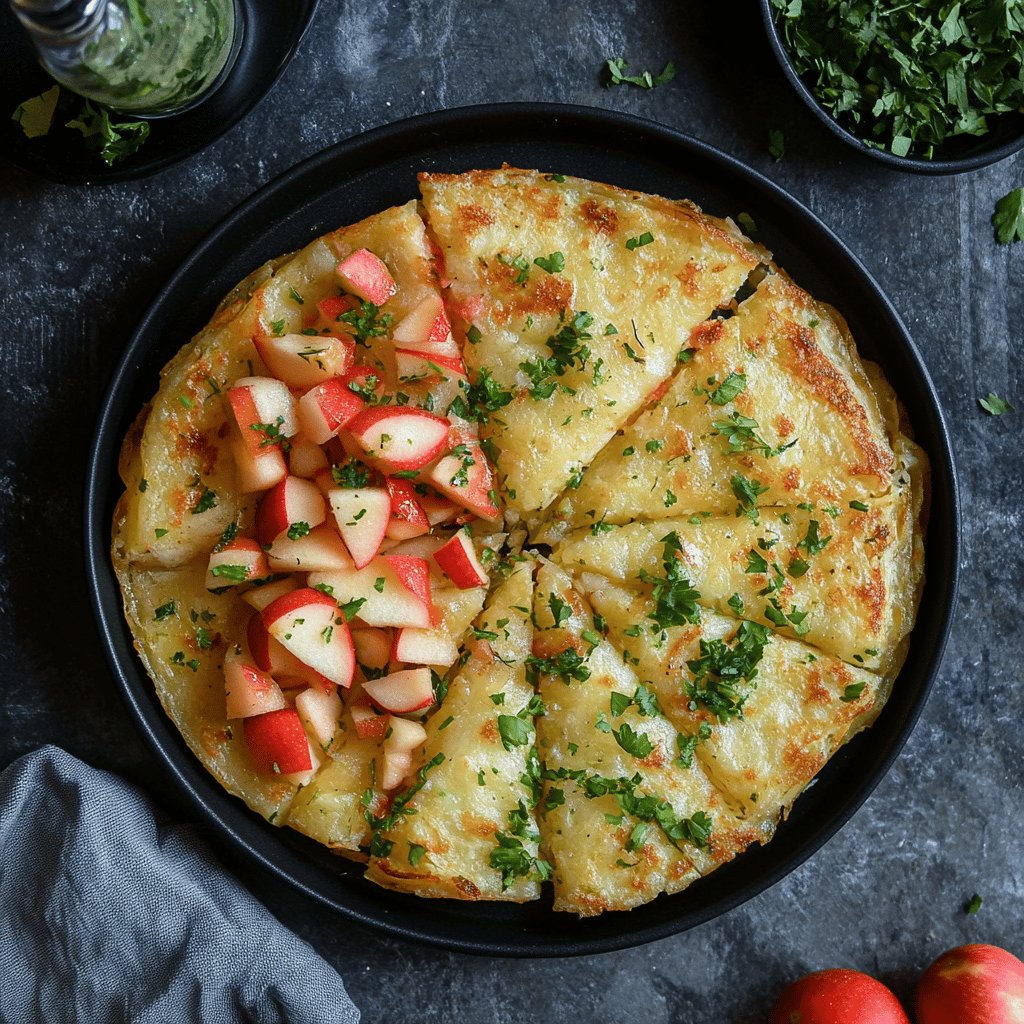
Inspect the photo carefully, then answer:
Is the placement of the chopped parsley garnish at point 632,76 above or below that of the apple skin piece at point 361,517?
above

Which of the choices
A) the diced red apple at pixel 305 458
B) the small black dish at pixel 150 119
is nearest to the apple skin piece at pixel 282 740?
the diced red apple at pixel 305 458

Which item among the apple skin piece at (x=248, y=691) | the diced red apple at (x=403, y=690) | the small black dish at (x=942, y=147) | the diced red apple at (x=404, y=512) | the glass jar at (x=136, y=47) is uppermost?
the glass jar at (x=136, y=47)

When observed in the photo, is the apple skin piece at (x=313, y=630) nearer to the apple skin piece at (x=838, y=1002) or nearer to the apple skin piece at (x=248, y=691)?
the apple skin piece at (x=248, y=691)

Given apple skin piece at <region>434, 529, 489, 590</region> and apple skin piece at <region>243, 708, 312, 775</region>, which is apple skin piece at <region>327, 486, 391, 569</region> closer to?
apple skin piece at <region>434, 529, 489, 590</region>

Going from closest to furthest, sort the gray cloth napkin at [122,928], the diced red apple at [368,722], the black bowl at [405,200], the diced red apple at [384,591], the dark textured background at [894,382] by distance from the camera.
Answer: the diced red apple at [384,591] → the diced red apple at [368,722] → the black bowl at [405,200] → the gray cloth napkin at [122,928] → the dark textured background at [894,382]

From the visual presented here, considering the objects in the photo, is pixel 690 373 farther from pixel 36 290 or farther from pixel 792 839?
pixel 36 290

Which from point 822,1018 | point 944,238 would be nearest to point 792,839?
point 822,1018
